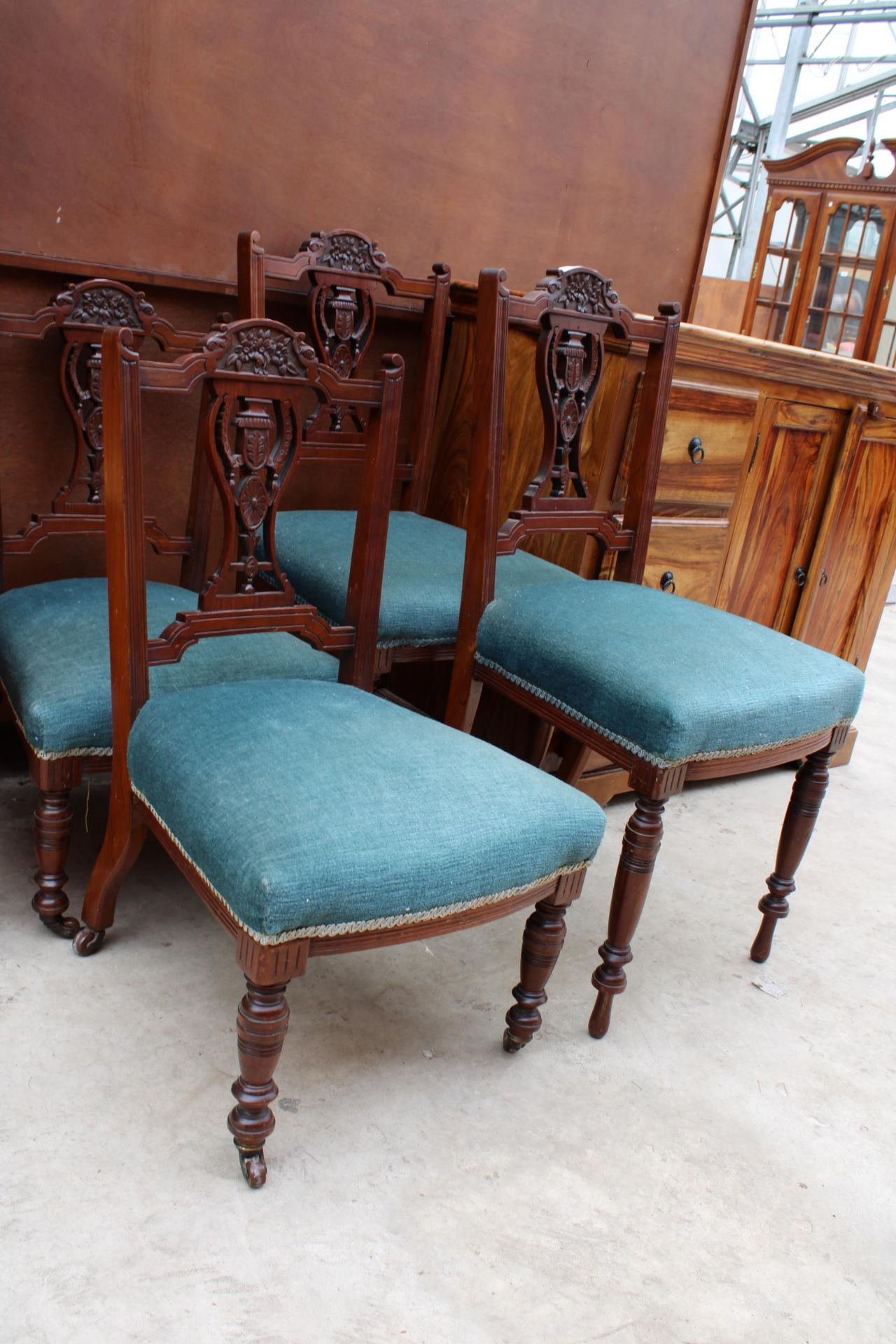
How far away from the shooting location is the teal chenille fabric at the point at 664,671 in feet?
5.30

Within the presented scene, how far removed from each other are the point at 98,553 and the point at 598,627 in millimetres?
1148

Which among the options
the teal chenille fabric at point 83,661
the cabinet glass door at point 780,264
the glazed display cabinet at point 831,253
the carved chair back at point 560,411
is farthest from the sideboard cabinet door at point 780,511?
the cabinet glass door at point 780,264

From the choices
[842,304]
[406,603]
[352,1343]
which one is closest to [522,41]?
[406,603]

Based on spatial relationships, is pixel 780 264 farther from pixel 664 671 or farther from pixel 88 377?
pixel 664 671

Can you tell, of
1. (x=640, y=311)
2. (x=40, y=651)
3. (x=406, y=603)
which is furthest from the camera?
(x=640, y=311)

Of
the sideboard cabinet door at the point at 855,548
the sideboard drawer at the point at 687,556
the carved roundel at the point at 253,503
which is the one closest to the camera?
the carved roundel at the point at 253,503

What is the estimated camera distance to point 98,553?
7.63 feet

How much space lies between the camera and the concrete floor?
1.21 meters

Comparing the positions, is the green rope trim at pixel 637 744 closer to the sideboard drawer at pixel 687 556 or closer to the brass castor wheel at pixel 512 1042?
the brass castor wheel at pixel 512 1042

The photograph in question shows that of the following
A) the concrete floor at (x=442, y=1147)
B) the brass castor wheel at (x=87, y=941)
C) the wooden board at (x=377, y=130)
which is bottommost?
the concrete floor at (x=442, y=1147)

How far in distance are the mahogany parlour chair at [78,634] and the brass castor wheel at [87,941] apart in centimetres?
3

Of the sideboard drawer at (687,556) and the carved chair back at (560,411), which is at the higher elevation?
the carved chair back at (560,411)

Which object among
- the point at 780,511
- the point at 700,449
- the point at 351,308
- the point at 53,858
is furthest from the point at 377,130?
the point at 53,858

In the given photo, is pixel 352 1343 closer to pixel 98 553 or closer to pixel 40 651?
pixel 40 651
